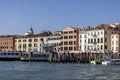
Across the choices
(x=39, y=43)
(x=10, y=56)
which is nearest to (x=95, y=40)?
(x=10, y=56)

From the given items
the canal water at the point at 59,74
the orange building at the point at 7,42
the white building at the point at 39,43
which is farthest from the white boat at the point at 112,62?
the orange building at the point at 7,42

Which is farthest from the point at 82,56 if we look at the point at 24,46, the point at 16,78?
the point at 16,78

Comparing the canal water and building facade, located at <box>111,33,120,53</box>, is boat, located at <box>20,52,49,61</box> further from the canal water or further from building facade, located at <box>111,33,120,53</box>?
the canal water

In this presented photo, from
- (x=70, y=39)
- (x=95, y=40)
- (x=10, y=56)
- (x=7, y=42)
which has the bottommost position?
(x=10, y=56)

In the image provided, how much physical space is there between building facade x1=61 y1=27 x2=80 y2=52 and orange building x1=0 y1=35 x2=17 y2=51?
23639 mm

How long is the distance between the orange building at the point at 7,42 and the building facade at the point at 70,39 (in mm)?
23639

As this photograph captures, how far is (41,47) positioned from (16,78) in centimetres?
7271

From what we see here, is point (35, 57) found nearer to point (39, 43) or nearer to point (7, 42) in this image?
point (39, 43)

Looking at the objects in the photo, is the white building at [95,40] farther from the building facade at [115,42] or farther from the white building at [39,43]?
the white building at [39,43]

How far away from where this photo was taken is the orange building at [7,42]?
12232 cm

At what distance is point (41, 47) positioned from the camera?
112 m

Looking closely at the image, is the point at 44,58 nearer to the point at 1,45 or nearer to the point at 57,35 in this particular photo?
the point at 57,35

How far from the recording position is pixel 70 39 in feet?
330

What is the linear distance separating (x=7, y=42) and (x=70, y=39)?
96.7ft
